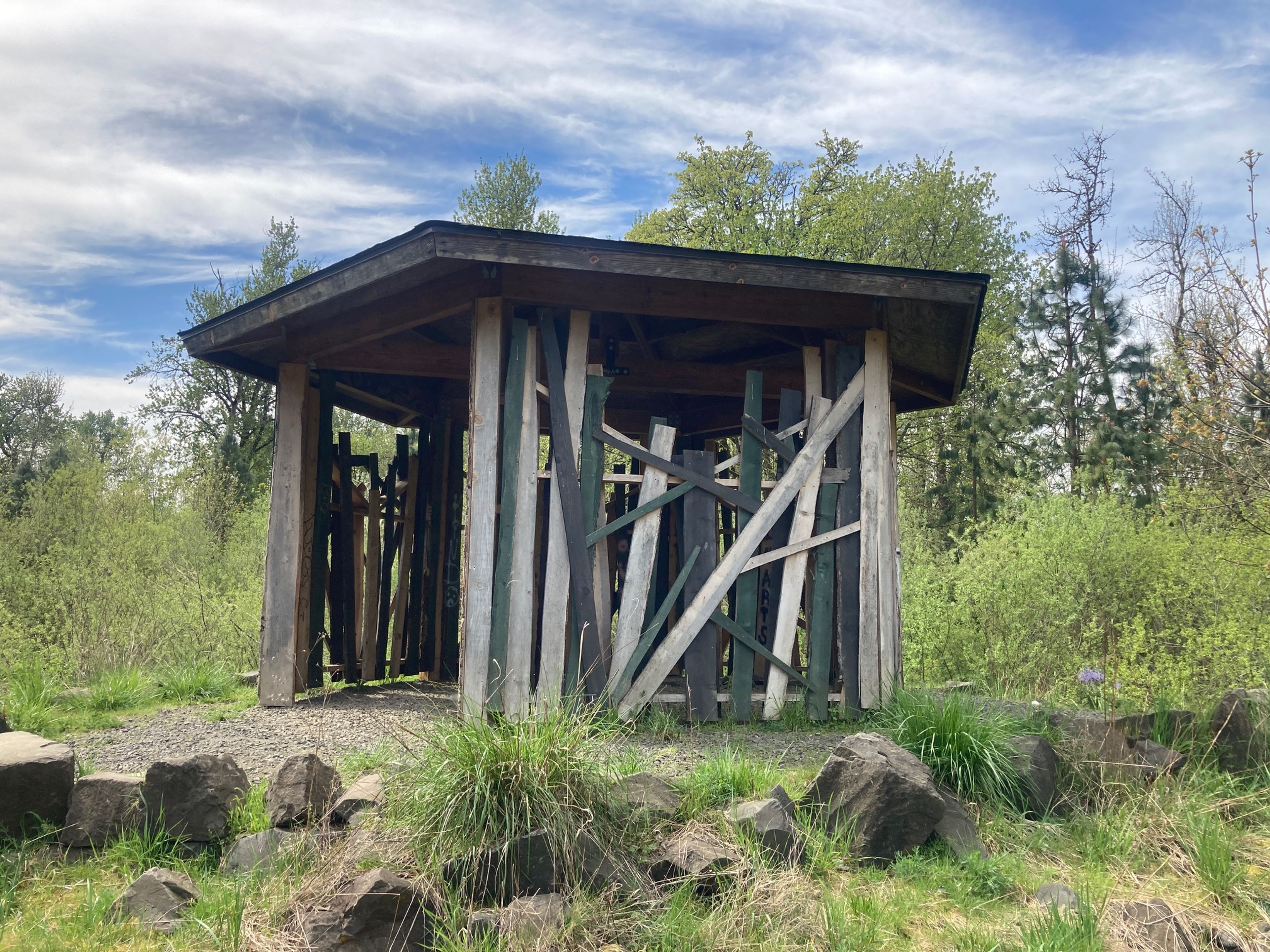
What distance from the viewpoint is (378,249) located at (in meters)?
6.03

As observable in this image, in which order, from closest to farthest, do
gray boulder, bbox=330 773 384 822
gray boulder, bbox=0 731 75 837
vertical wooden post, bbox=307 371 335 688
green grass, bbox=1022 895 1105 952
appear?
green grass, bbox=1022 895 1105 952 < gray boulder, bbox=330 773 384 822 < gray boulder, bbox=0 731 75 837 < vertical wooden post, bbox=307 371 335 688

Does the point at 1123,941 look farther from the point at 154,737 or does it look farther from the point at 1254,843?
the point at 154,737

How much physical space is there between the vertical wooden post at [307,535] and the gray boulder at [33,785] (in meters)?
2.99

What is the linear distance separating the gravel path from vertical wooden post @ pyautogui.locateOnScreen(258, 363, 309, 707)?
263 millimetres

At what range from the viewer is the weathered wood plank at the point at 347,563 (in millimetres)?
8633

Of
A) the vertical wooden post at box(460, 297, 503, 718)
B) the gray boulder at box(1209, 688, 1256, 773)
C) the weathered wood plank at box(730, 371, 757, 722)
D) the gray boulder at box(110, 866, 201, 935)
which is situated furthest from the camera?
the weathered wood plank at box(730, 371, 757, 722)

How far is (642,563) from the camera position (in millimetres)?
6352

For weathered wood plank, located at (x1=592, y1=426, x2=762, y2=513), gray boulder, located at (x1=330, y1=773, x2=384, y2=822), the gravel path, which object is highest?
weathered wood plank, located at (x1=592, y1=426, x2=762, y2=513)

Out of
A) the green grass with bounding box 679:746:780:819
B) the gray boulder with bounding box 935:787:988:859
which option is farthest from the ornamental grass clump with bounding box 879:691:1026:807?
the green grass with bounding box 679:746:780:819

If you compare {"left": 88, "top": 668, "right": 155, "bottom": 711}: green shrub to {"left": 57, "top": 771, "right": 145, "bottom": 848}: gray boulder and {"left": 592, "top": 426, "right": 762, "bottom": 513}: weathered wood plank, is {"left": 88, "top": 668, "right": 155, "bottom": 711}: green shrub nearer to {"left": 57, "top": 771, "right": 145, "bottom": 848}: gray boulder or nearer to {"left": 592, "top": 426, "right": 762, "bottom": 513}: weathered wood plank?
{"left": 57, "top": 771, "right": 145, "bottom": 848}: gray boulder

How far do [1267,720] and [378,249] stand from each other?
6.18 m

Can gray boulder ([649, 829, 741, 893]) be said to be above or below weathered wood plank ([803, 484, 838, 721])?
below

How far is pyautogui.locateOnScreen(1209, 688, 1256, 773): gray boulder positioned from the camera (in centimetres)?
544

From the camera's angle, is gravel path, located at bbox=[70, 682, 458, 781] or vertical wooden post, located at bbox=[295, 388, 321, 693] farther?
vertical wooden post, located at bbox=[295, 388, 321, 693]
